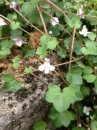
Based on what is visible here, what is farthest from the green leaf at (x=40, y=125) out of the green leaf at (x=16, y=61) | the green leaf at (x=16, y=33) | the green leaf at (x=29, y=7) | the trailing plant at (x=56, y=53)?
the green leaf at (x=29, y=7)

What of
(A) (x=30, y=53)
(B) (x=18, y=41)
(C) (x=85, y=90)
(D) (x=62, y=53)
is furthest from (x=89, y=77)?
(B) (x=18, y=41)

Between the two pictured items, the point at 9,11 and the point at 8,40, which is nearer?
the point at 8,40

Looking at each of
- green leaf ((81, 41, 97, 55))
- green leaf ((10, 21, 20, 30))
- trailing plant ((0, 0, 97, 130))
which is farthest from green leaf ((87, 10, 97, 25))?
green leaf ((10, 21, 20, 30))

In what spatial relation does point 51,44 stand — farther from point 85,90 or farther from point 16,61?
point 85,90

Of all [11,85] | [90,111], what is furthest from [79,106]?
[11,85]

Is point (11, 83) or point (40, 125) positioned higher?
point (11, 83)

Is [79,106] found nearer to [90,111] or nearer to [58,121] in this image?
[90,111]

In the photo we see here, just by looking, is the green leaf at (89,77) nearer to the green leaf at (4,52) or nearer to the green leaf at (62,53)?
the green leaf at (62,53)
